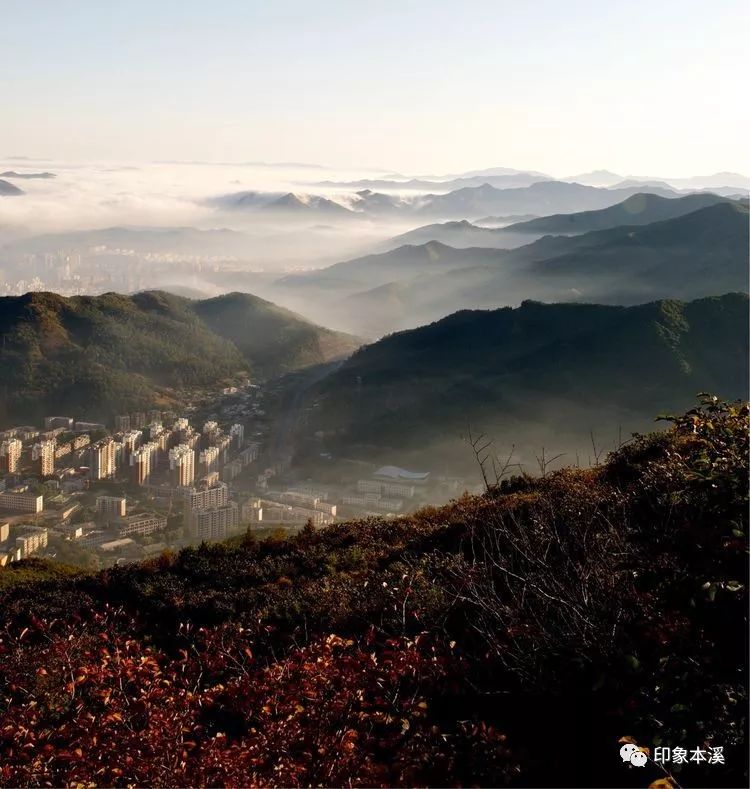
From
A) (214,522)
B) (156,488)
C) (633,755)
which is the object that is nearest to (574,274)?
(156,488)

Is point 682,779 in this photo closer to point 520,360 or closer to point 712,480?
point 712,480

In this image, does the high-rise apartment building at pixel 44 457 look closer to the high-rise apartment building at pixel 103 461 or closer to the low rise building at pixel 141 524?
the high-rise apartment building at pixel 103 461

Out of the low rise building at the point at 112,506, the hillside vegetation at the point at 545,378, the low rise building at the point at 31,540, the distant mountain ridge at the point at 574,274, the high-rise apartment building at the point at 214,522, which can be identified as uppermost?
the distant mountain ridge at the point at 574,274

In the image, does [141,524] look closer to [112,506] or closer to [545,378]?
[112,506]

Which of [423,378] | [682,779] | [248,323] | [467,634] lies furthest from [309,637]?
[248,323]

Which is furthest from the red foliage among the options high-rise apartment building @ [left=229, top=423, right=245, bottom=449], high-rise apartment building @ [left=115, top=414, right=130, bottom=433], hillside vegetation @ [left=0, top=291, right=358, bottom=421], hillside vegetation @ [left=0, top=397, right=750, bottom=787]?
hillside vegetation @ [left=0, top=291, right=358, bottom=421]

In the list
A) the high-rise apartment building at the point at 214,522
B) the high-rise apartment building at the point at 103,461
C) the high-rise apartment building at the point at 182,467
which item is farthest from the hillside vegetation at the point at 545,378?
the high-rise apartment building at the point at 214,522

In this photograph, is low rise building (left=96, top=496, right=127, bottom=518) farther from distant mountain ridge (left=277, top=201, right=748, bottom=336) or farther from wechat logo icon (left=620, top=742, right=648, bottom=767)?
distant mountain ridge (left=277, top=201, right=748, bottom=336)

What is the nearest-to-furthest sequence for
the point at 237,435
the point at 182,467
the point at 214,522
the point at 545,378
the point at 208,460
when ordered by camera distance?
the point at 214,522 → the point at 182,467 → the point at 208,460 → the point at 545,378 → the point at 237,435
